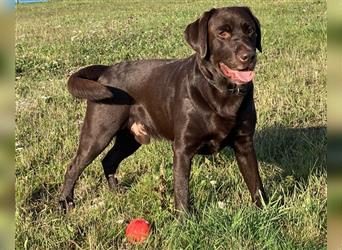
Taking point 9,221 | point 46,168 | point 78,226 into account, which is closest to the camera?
point 9,221

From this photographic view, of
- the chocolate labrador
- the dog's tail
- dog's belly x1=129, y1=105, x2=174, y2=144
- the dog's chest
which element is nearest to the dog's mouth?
the chocolate labrador

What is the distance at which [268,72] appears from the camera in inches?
309

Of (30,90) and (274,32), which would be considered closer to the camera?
(30,90)

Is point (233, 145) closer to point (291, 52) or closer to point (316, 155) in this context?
point (316, 155)

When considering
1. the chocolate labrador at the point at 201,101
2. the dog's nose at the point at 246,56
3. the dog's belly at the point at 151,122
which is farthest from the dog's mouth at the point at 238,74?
the dog's belly at the point at 151,122

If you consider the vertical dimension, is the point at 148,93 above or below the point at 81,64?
above

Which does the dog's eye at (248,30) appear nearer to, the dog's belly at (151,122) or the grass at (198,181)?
the dog's belly at (151,122)

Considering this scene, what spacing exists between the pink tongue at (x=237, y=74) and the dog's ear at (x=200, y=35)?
0.20 meters

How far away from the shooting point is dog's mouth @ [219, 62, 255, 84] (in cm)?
347

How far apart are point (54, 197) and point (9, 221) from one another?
3383 millimetres

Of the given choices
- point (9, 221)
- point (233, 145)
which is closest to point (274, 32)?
point (233, 145)

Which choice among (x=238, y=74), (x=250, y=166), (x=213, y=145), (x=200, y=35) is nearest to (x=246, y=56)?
(x=238, y=74)

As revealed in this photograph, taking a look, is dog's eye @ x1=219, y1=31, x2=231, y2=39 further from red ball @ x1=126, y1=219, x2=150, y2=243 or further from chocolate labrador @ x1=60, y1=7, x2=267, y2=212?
red ball @ x1=126, y1=219, x2=150, y2=243

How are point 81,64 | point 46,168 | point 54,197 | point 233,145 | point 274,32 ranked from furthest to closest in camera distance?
point 274,32
point 81,64
point 46,168
point 54,197
point 233,145
